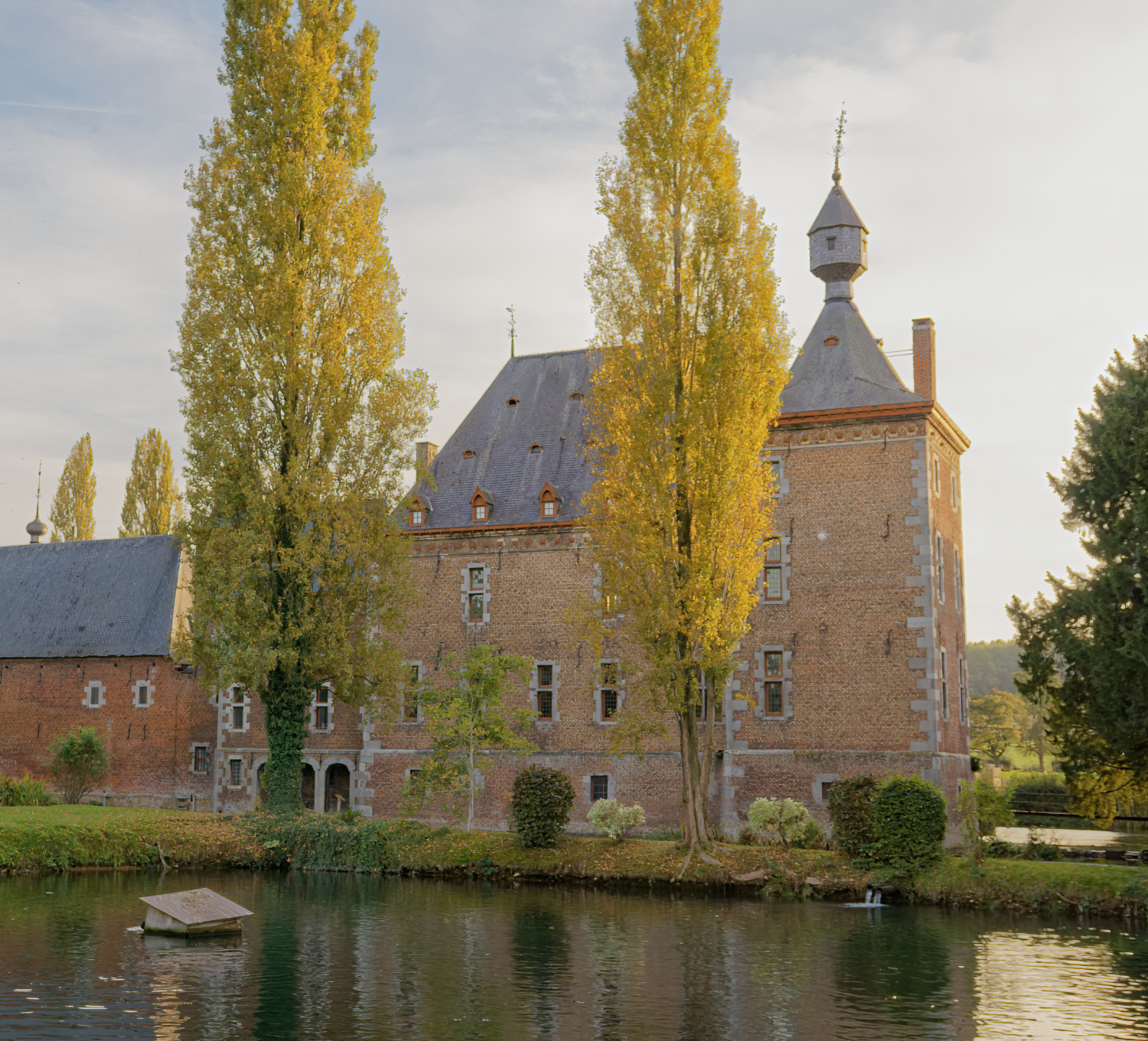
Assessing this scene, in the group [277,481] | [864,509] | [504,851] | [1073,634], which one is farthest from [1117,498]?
[277,481]

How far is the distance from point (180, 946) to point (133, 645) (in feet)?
86.8

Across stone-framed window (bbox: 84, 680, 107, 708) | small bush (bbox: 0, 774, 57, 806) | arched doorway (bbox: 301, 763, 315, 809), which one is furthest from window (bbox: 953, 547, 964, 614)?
stone-framed window (bbox: 84, 680, 107, 708)

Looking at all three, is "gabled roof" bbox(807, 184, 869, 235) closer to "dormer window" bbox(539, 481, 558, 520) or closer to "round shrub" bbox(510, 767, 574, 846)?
"dormer window" bbox(539, 481, 558, 520)

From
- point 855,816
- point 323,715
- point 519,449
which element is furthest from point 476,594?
point 855,816

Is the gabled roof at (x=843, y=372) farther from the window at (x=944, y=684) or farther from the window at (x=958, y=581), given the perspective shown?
the window at (x=944, y=684)

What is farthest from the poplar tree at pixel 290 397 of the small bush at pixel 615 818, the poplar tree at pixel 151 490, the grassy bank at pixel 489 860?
the poplar tree at pixel 151 490

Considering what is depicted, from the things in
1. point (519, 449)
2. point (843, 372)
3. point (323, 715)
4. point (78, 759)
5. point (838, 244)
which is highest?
point (838, 244)

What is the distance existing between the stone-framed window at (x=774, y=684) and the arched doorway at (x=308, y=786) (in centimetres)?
1478

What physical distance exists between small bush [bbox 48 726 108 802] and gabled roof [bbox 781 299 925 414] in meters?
20.4

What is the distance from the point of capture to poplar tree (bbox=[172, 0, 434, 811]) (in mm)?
24516

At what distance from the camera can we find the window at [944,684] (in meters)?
27.6

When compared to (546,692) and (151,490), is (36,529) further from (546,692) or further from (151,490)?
(546,692)

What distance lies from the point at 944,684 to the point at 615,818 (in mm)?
10055

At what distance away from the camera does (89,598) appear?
134 feet
